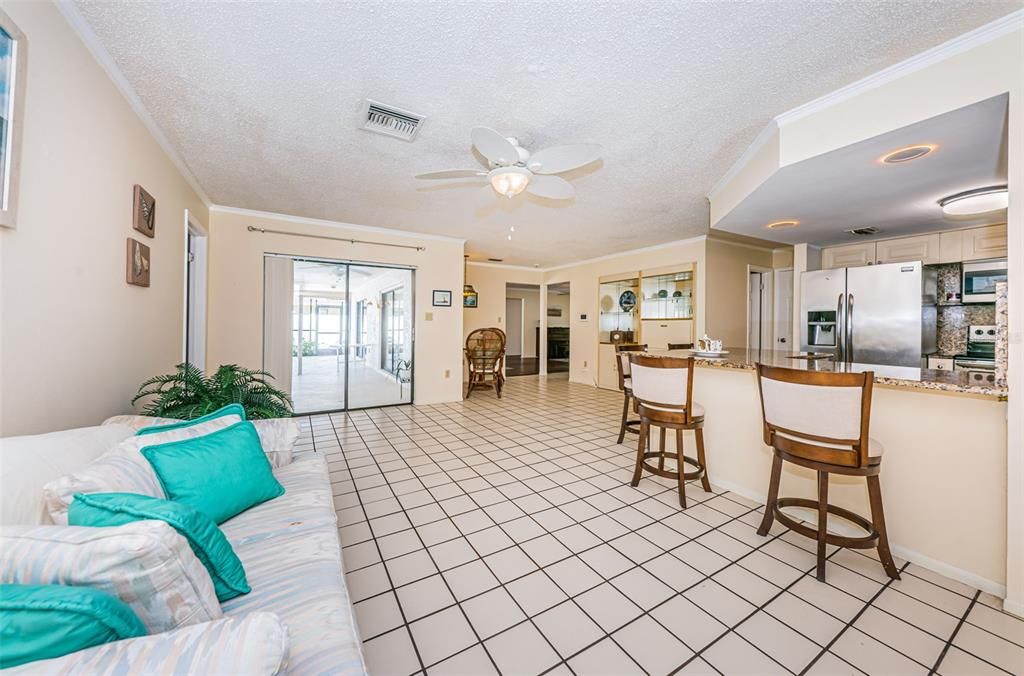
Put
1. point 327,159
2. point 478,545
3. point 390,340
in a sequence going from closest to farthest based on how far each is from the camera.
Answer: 1. point 478,545
2. point 327,159
3. point 390,340

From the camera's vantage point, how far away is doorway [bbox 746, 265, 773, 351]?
5688 millimetres

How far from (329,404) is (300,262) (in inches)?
72.5

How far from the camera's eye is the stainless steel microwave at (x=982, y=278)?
3.30 meters

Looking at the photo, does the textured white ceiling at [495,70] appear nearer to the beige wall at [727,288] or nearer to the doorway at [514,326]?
the beige wall at [727,288]

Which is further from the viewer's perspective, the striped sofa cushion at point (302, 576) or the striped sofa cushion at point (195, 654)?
the striped sofa cushion at point (302, 576)

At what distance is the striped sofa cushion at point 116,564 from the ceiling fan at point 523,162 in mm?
1926

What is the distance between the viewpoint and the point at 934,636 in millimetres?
1398

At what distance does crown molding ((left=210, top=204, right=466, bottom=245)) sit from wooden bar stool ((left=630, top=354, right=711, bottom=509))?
3644 mm

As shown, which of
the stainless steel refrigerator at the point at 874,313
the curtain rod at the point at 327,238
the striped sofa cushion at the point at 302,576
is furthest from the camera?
the curtain rod at the point at 327,238

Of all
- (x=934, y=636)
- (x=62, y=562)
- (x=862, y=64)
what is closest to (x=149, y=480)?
(x=62, y=562)

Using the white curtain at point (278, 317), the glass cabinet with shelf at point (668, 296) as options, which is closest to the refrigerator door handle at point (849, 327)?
the glass cabinet with shelf at point (668, 296)

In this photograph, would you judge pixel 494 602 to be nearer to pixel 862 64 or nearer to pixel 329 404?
pixel 862 64

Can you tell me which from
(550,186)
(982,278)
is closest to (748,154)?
(550,186)

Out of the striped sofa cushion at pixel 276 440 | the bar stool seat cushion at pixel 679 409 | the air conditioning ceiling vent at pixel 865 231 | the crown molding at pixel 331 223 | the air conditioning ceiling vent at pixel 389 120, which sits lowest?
the striped sofa cushion at pixel 276 440
